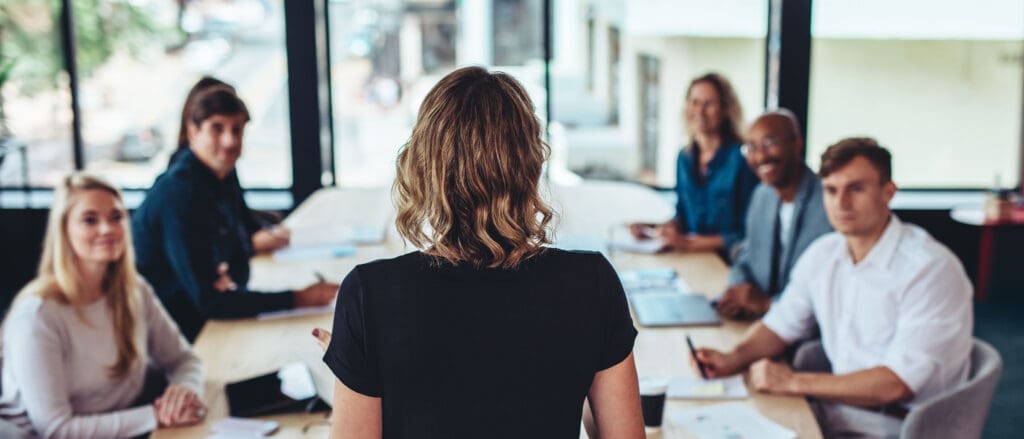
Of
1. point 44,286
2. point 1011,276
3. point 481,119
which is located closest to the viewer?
point 481,119

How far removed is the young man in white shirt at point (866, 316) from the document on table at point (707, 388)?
0.04 m

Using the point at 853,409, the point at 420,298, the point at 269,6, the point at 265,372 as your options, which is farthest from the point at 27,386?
the point at 269,6

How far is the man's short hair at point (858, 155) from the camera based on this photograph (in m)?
2.80

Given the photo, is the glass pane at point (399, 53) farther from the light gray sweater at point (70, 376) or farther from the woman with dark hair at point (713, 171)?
the light gray sweater at point (70, 376)

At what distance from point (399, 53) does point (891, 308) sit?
4.44 m

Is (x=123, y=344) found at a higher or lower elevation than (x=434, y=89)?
lower

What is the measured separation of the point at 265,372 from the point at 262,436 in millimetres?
425

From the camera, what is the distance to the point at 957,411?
2.51 meters

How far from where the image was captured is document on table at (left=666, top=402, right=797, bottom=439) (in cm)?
237

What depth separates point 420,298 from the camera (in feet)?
5.00

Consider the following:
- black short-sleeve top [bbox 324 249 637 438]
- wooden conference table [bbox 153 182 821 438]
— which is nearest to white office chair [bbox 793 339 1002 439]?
wooden conference table [bbox 153 182 821 438]

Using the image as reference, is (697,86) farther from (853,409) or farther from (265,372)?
(265,372)

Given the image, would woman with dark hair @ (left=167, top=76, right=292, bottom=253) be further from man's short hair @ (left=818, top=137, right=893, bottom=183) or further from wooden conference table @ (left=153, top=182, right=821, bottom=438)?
man's short hair @ (left=818, top=137, right=893, bottom=183)

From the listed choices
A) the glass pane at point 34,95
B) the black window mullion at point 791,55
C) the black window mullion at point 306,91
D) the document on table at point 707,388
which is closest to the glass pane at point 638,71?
the black window mullion at point 791,55
